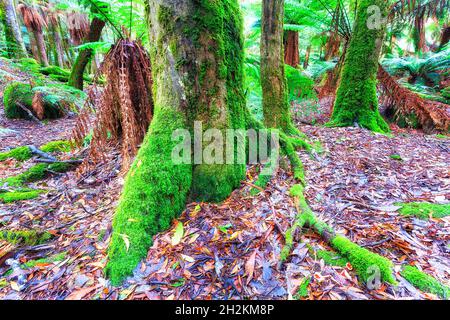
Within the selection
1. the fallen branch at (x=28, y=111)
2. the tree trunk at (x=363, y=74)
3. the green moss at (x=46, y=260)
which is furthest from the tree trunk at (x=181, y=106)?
the fallen branch at (x=28, y=111)

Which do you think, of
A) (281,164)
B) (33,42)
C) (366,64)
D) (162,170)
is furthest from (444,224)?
(33,42)

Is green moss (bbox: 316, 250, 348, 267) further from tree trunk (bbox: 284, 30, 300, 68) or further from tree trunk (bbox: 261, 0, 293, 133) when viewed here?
tree trunk (bbox: 284, 30, 300, 68)

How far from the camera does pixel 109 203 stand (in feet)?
8.30

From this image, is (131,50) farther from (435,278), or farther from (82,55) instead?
(82,55)

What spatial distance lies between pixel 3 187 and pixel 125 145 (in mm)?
1854

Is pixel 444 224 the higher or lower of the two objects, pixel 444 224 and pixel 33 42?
the lower

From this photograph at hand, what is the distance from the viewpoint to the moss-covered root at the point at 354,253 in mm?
1491

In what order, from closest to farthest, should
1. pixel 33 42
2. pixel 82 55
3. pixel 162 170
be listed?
pixel 162 170, pixel 82 55, pixel 33 42

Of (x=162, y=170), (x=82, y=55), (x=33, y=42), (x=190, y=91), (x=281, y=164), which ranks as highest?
(x=33, y=42)

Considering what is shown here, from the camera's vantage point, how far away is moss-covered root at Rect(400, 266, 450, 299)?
1397 mm

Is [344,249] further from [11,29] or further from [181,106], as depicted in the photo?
[11,29]

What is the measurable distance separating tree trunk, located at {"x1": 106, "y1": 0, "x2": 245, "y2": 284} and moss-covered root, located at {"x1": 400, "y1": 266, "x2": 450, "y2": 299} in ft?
4.88

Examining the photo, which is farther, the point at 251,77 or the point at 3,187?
the point at 251,77

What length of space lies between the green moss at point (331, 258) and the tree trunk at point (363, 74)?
381 cm
